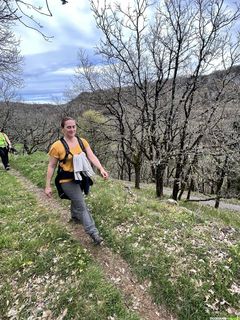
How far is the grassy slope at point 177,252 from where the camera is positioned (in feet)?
15.9

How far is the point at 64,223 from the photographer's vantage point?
7223 mm

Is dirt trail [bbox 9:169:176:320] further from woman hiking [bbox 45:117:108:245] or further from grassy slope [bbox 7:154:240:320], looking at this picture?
woman hiking [bbox 45:117:108:245]

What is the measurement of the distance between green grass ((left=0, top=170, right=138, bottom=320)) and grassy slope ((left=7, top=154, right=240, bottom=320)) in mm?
717

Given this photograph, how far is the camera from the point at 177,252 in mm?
5789

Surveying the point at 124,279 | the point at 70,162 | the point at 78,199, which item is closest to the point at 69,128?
the point at 70,162

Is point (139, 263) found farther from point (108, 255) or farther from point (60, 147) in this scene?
point (60, 147)

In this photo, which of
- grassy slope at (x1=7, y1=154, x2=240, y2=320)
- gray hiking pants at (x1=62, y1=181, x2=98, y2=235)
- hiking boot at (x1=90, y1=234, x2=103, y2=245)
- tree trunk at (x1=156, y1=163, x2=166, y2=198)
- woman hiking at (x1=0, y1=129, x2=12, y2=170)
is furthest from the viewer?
tree trunk at (x1=156, y1=163, x2=166, y2=198)

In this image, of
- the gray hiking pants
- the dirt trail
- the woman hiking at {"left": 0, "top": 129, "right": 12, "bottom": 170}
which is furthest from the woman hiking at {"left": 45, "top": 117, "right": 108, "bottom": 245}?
the woman hiking at {"left": 0, "top": 129, "right": 12, "bottom": 170}

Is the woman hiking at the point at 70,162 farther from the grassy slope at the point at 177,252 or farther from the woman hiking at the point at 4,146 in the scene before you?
the woman hiking at the point at 4,146

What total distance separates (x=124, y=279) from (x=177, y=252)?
3.71 ft

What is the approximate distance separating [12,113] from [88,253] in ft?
123

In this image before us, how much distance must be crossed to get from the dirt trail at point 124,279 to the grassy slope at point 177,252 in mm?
132

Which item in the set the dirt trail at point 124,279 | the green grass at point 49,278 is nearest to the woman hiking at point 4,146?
the green grass at point 49,278

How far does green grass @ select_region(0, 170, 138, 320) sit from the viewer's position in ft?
15.3
